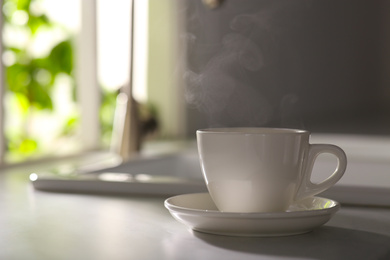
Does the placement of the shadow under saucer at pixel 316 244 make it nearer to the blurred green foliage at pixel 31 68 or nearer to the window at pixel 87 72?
the window at pixel 87 72

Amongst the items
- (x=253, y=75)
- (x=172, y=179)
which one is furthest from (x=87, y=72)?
(x=172, y=179)

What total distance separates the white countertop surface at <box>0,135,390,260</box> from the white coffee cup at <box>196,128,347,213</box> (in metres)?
0.05

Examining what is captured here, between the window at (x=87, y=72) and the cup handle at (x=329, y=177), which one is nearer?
the cup handle at (x=329, y=177)

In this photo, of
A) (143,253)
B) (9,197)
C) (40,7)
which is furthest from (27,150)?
(143,253)

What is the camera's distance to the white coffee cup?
68 cm

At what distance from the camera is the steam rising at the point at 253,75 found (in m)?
2.06

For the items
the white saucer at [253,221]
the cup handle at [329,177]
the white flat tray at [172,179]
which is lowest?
the white flat tray at [172,179]

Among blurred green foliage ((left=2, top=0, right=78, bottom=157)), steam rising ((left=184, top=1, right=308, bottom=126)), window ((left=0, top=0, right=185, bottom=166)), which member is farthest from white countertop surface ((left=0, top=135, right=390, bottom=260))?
blurred green foliage ((left=2, top=0, right=78, bottom=157))

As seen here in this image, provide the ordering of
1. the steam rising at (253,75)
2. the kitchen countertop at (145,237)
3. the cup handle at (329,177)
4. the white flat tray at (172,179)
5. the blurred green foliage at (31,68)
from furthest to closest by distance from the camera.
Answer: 1. the blurred green foliage at (31,68)
2. the steam rising at (253,75)
3. the white flat tray at (172,179)
4. the cup handle at (329,177)
5. the kitchen countertop at (145,237)

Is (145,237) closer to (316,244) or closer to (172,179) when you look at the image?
(316,244)

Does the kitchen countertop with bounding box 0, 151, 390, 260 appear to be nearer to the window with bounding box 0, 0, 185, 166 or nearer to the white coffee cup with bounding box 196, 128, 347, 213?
the white coffee cup with bounding box 196, 128, 347, 213

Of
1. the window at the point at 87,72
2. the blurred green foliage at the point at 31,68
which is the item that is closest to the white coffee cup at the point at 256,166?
the window at the point at 87,72

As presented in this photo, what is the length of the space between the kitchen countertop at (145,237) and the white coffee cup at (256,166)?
5 centimetres

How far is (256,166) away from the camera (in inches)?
27.0
